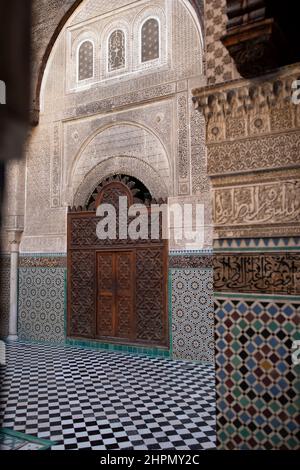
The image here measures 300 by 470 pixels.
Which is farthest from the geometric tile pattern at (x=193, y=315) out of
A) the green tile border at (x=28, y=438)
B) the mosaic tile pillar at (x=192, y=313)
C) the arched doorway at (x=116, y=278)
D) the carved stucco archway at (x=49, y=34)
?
the carved stucco archway at (x=49, y=34)

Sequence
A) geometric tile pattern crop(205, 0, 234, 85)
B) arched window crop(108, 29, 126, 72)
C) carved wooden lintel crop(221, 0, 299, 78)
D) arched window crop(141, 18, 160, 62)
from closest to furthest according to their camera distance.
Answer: carved wooden lintel crop(221, 0, 299, 78), geometric tile pattern crop(205, 0, 234, 85), arched window crop(141, 18, 160, 62), arched window crop(108, 29, 126, 72)

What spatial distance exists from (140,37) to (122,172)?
1.53 meters

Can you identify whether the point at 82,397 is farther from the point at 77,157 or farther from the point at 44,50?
the point at 44,50

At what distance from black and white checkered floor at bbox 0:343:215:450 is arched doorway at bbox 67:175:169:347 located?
0.35 meters

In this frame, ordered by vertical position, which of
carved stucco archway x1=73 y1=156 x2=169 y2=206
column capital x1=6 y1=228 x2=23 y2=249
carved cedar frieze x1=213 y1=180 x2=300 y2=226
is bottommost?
carved cedar frieze x1=213 y1=180 x2=300 y2=226

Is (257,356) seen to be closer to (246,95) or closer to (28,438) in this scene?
(246,95)

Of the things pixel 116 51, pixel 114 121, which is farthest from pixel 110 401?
pixel 116 51

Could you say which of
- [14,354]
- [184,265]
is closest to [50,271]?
[14,354]

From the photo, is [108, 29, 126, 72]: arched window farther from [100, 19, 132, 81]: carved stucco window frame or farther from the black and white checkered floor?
the black and white checkered floor

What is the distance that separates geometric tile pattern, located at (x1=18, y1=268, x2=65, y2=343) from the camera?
198 inches

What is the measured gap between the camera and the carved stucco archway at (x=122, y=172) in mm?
4363

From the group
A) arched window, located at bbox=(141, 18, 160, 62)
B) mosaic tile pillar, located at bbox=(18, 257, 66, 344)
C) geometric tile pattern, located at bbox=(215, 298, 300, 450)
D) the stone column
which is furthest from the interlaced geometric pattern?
geometric tile pattern, located at bbox=(215, 298, 300, 450)

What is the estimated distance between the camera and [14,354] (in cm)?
449

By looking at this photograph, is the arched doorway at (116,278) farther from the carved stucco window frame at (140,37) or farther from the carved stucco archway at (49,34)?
the carved stucco archway at (49,34)
